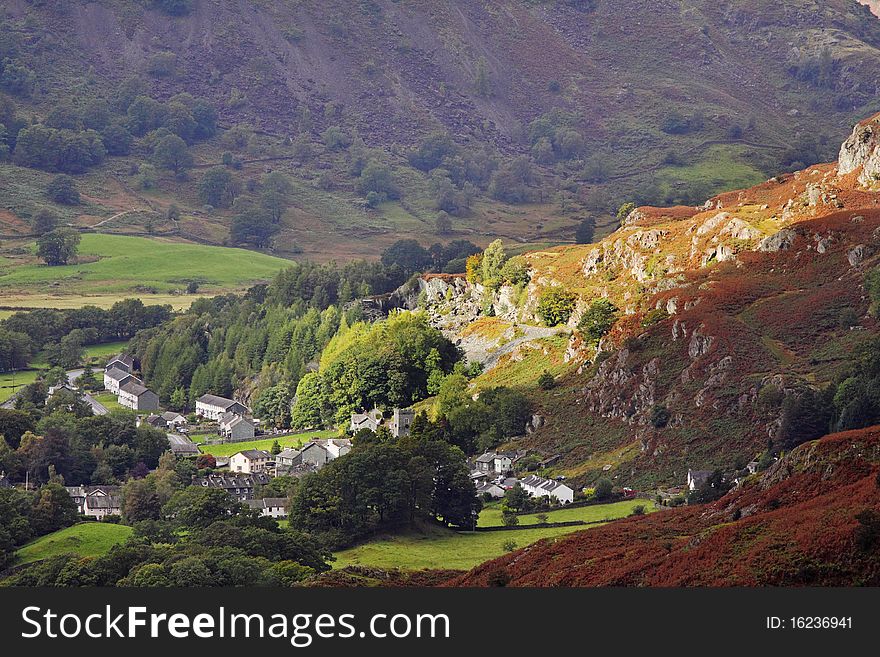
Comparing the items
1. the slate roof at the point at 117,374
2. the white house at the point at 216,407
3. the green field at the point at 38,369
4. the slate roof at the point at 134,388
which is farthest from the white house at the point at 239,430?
the slate roof at the point at 117,374

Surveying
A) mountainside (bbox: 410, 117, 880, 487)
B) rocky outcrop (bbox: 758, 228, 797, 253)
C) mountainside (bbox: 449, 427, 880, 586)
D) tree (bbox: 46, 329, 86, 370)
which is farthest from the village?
rocky outcrop (bbox: 758, 228, 797, 253)

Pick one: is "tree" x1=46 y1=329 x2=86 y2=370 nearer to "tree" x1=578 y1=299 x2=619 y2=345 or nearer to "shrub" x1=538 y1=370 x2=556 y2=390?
"shrub" x1=538 y1=370 x2=556 y2=390

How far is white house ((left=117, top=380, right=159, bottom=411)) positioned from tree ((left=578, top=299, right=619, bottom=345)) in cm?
5320

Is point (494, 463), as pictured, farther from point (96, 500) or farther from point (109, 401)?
point (109, 401)

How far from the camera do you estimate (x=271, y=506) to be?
8719cm

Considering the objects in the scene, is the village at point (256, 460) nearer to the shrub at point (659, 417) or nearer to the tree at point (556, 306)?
the shrub at point (659, 417)

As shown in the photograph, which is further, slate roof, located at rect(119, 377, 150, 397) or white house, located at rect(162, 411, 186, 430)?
slate roof, located at rect(119, 377, 150, 397)

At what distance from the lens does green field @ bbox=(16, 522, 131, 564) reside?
253 feet

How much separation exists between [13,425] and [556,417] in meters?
44.4

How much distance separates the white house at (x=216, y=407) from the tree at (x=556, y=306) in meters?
33.8

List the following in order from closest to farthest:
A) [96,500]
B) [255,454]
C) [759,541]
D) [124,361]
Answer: [759,541]
[96,500]
[255,454]
[124,361]

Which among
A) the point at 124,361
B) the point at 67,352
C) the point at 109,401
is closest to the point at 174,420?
the point at 109,401

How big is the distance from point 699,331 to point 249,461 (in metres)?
36.1

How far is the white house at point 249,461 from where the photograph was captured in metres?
103
